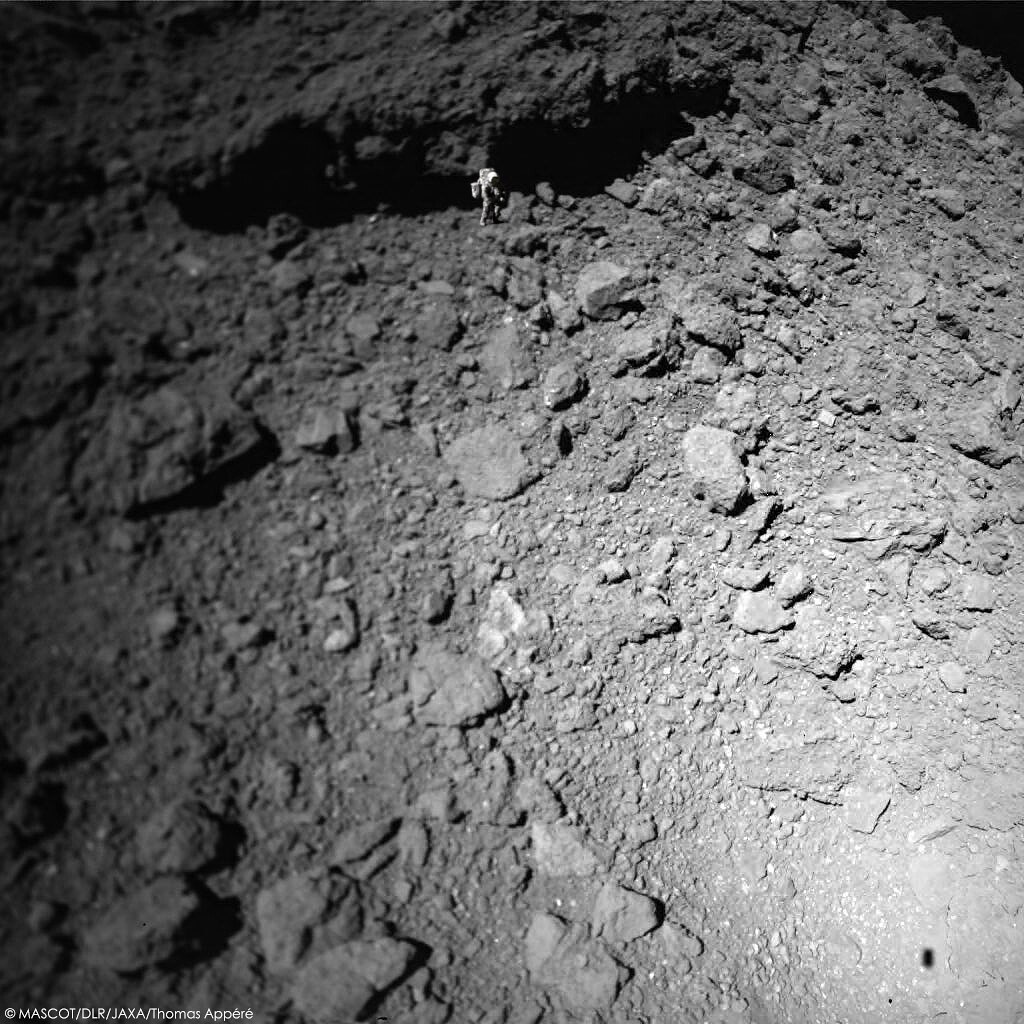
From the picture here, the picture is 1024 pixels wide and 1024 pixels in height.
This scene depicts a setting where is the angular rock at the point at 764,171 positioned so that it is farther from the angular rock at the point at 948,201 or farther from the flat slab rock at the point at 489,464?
the flat slab rock at the point at 489,464

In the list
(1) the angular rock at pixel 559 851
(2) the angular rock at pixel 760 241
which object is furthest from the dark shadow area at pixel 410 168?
(1) the angular rock at pixel 559 851

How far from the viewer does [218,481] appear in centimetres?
143

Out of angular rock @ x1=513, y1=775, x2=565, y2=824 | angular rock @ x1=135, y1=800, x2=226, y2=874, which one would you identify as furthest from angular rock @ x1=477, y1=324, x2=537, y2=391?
angular rock @ x1=135, y1=800, x2=226, y2=874

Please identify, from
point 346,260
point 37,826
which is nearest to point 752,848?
point 37,826

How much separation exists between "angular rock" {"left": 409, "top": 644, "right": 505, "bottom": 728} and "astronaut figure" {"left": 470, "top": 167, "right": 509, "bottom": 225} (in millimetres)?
1003

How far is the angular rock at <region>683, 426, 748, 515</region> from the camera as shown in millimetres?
1643

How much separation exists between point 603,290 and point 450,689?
992 mm

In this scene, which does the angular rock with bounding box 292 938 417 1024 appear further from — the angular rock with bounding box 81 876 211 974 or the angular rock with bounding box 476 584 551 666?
the angular rock with bounding box 476 584 551 666

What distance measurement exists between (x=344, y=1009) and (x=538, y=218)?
5.78 feet

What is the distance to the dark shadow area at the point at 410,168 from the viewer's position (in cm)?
146

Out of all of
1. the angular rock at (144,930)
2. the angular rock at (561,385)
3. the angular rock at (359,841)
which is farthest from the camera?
the angular rock at (561,385)

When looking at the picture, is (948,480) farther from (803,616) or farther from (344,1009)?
(344,1009)

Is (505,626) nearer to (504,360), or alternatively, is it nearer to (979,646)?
(504,360)

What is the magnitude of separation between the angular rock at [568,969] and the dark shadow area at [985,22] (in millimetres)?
2671
